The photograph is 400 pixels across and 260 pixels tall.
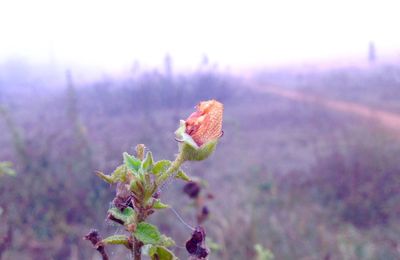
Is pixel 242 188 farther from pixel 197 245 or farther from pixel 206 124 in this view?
pixel 206 124

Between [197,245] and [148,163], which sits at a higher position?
[148,163]

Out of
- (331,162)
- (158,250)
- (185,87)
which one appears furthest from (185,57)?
(158,250)

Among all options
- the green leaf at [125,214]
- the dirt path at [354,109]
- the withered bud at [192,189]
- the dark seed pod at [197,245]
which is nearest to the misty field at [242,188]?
the withered bud at [192,189]

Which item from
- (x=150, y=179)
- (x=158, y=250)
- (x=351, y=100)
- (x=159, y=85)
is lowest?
(x=351, y=100)

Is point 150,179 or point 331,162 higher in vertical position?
point 150,179

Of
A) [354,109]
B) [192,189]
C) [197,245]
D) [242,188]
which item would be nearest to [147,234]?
[197,245]

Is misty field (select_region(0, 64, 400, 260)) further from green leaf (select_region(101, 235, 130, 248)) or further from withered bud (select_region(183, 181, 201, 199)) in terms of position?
green leaf (select_region(101, 235, 130, 248))

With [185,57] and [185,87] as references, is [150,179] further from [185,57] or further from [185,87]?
[185,57]
